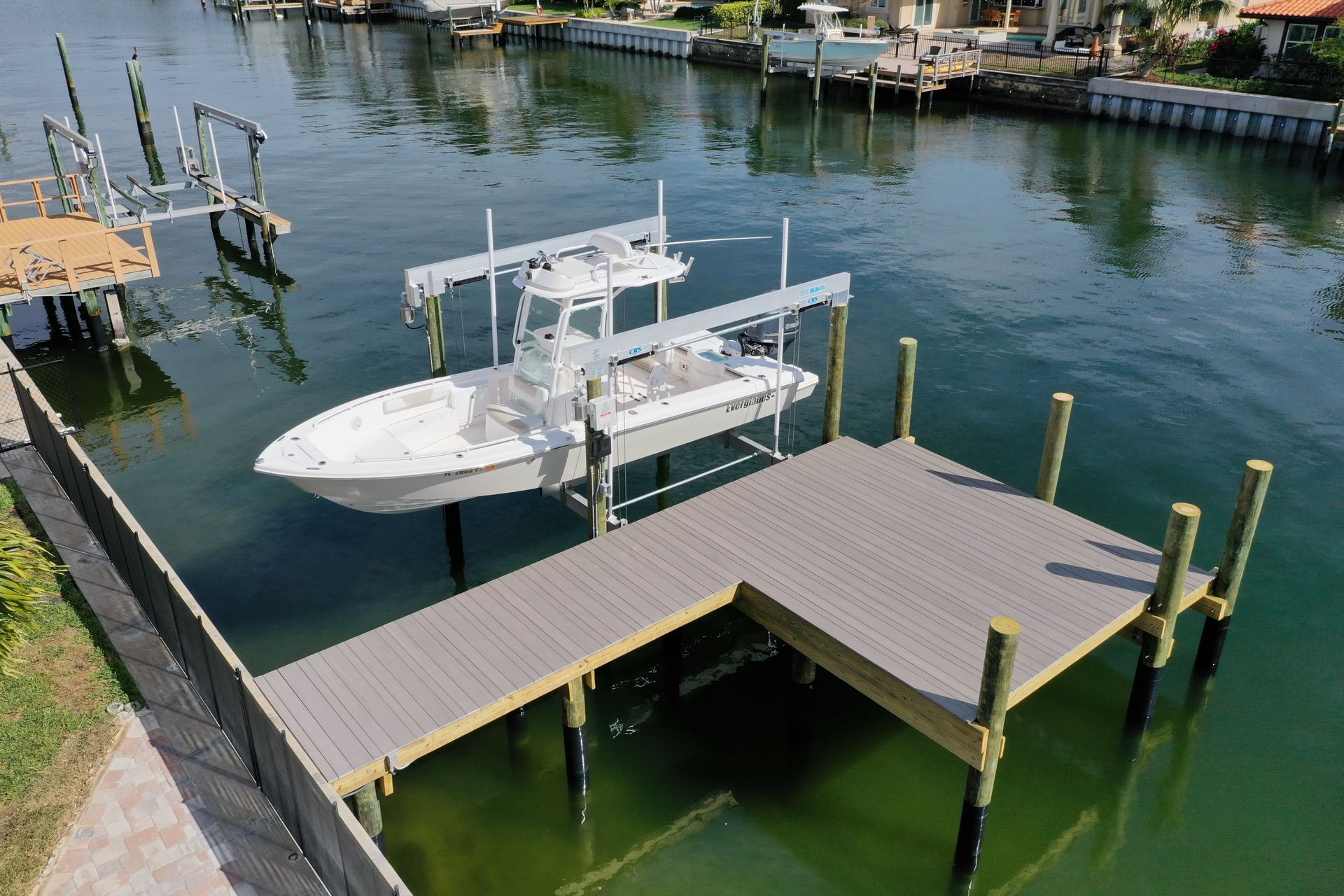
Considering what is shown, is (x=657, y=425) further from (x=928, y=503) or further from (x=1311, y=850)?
(x=1311, y=850)

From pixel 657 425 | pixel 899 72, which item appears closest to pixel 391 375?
pixel 657 425

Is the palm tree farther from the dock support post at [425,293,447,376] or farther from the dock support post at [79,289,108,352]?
the dock support post at [79,289,108,352]

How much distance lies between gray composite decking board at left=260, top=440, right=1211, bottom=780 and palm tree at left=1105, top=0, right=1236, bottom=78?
123 ft

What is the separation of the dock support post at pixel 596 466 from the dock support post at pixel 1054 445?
5.17 metres

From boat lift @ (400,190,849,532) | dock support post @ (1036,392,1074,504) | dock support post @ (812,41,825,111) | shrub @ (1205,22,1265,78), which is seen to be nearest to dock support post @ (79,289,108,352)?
boat lift @ (400,190,849,532)

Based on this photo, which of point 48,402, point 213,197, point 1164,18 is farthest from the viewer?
point 1164,18

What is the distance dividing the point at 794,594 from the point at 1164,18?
41.4m

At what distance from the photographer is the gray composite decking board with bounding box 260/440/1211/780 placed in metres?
9.58

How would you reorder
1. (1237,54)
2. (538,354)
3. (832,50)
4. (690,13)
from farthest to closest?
(690,13) < (832,50) < (1237,54) < (538,354)

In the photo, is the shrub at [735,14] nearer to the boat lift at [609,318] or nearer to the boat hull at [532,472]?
the boat lift at [609,318]

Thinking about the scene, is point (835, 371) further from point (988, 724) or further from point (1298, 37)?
point (1298, 37)

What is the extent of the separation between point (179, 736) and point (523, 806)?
11.0 feet

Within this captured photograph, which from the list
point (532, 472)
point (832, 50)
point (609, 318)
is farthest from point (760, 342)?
point (832, 50)

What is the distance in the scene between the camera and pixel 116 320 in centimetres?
2175
